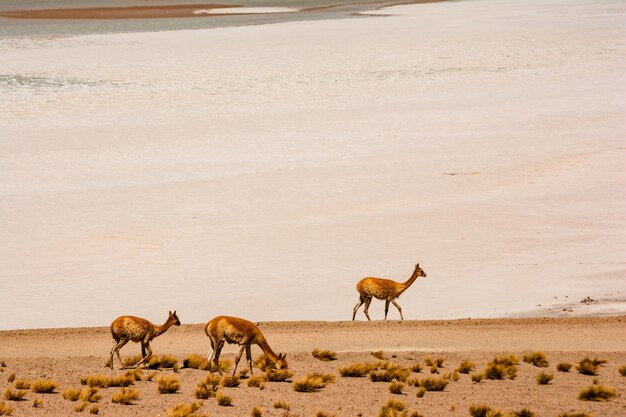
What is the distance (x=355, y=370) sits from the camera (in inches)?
574

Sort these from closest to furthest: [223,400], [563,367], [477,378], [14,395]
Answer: [223,400], [14,395], [477,378], [563,367]

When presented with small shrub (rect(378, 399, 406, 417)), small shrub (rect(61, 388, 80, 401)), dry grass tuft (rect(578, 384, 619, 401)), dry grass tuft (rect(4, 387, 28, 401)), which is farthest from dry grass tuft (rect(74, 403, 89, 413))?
dry grass tuft (rect(578, 384, 619, 401))

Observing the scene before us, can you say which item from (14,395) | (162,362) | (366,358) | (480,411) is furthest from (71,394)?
(480,411)

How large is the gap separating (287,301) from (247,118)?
1975cm

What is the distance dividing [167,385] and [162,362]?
1360mm

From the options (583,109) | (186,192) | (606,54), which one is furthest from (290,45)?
(186,192)

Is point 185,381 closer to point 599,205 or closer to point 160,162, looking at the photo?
point 599,205

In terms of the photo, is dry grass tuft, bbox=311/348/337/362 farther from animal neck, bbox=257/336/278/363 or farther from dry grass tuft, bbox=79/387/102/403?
dry grass tuft, bbox=79/387/102/403

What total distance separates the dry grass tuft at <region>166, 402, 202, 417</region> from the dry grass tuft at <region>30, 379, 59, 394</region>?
6.05 ft

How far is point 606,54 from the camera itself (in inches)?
1978

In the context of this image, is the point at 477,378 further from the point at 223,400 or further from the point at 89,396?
the point at 89,396

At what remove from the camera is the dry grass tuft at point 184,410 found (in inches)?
486

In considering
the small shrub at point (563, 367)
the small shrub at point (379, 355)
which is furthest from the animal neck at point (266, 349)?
the small shrub at point (563, 367)

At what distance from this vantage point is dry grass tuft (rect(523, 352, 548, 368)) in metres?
15.0
